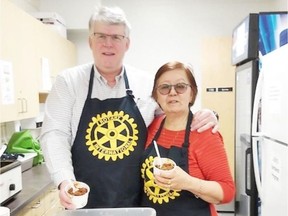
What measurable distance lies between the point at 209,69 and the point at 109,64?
2798 millimetres

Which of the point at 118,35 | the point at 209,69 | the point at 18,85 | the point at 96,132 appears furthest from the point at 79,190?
the point at 209,69

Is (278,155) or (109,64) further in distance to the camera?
(278,155)

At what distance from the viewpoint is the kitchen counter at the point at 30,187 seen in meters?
1.84

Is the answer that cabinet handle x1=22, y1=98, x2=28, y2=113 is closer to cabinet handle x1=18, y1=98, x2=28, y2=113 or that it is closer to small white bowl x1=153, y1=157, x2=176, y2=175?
cabinet handle x1=18, y1=98, x2=28, y2=113

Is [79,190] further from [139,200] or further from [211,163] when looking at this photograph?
[211,163]

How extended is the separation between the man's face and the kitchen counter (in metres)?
0.97

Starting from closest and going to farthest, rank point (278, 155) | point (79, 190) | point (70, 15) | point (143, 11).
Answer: point (79, 190) < point (278, 155) < point (70, 15) < point (143, 11)

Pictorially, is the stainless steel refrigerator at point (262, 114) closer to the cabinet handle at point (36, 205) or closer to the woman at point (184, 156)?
the woman at point (184, 156)

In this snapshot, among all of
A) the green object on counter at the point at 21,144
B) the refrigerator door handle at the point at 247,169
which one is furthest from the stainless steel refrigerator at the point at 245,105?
the green object on counter at the point at 21,144

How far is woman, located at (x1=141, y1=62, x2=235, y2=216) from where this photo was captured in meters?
1.24

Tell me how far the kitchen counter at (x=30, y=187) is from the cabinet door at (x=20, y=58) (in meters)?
0.47

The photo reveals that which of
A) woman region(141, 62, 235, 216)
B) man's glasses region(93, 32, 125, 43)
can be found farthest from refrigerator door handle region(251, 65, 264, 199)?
man's glasses region(93, 32, 125, 43)

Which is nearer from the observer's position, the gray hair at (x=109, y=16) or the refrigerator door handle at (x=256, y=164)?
the gray hair at (x=109, y=16)

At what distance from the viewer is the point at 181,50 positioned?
4379 mm
